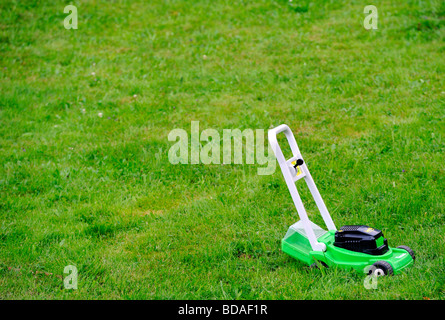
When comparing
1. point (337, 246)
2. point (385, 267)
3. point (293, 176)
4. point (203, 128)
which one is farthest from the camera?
point (203, 128)

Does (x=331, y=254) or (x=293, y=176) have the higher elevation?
(x=293, y=176)

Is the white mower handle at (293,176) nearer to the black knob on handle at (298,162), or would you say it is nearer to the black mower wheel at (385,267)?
the black knob on handle at (298,162)

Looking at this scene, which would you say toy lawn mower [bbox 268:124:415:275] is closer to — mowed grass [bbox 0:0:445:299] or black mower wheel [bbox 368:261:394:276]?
black mower wheel [bbox 368:261:394:276]

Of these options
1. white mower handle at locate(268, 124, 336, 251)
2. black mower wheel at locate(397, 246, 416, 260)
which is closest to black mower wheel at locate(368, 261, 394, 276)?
black mower wheel at locate(397, 246, 416, 260)

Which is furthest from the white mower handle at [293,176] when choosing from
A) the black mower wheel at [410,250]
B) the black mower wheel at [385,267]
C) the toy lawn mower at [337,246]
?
the black mower wheel at [410,250]

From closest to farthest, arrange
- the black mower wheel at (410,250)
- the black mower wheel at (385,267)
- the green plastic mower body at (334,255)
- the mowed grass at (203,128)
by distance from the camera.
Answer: the black mower wheel at (385,267) < the green plastic mower body at (334,255) < the black mower wheel at (410,250) < the mowed grass at (203,128)

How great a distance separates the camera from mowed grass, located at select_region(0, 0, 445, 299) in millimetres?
4312

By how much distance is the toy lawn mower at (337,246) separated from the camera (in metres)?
3.97

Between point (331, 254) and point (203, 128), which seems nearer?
point (331, 254)

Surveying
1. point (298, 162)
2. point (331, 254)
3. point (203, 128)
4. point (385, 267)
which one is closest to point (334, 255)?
point (331, 254)

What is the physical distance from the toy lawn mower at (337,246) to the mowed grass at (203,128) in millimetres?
102

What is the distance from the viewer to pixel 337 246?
4.11m

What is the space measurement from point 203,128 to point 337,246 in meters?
3.40

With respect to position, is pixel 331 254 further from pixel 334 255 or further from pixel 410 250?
pixel 410 250
